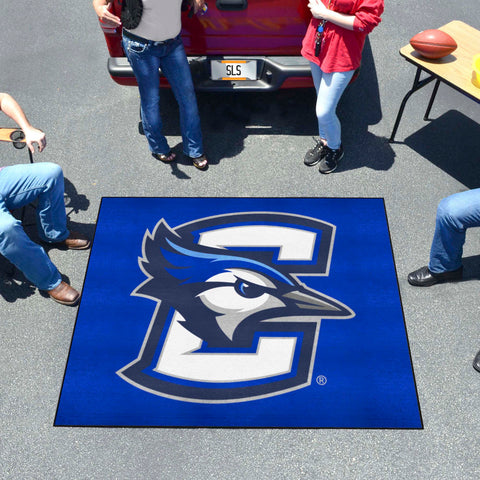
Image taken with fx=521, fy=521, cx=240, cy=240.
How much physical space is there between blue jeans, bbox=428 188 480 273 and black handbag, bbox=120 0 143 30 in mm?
2133

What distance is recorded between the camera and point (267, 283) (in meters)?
3.39

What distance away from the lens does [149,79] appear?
350cm

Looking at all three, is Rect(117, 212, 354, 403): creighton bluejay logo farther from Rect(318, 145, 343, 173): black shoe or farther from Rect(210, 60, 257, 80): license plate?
Rect(210, 60, 257, 80): license plate

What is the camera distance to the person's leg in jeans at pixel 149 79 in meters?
3.34

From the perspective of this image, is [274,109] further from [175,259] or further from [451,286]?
[451,286]

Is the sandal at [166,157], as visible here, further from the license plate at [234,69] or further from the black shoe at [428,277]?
the black shoe at [428,277]

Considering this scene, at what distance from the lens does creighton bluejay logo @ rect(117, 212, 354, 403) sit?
3.00 meters

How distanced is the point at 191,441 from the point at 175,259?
1203 mm

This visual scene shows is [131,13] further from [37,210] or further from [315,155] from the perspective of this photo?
[315,155]

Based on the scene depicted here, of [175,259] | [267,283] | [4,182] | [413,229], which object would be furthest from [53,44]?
[413,229]

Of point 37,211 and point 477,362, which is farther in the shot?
point 37,211

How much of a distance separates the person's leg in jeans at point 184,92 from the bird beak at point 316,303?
4.54 ft

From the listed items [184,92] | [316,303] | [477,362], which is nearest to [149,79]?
[184,92]

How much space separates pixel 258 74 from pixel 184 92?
58cm
